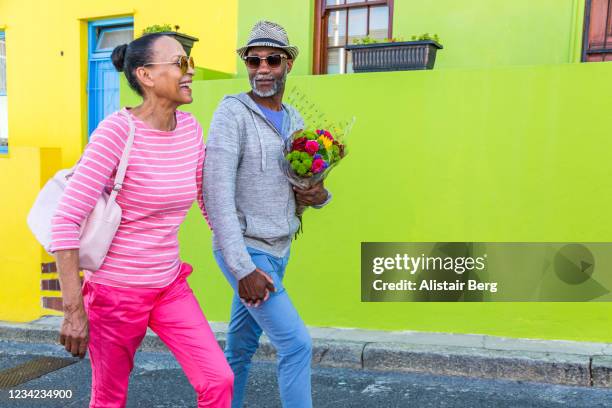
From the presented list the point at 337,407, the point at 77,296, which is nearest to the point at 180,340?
the point at 77,296

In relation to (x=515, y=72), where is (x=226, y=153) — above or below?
below

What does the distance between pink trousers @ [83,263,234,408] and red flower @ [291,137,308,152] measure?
838 mm

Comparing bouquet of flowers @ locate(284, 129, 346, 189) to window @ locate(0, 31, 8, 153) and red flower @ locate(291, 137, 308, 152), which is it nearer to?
red flower @ locate(291, 137, 308, 152)

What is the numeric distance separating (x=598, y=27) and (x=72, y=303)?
5.08 meters

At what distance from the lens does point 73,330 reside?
2.38m

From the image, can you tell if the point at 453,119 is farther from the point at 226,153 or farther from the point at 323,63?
the point at 226,153

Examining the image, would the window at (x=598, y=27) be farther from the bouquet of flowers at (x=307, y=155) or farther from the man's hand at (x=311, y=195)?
the man's hand at (x=311, y=195)

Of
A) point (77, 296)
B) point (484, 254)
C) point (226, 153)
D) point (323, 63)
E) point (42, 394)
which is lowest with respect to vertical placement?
point (42, 394)

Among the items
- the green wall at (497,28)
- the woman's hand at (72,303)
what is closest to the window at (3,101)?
the green wall at (497,28)

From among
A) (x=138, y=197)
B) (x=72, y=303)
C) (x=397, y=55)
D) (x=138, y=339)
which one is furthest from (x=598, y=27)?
(x=72, y=303)

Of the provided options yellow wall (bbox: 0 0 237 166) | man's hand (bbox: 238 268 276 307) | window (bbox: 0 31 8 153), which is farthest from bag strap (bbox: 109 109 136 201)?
window (bbox: 0 31 8 153)

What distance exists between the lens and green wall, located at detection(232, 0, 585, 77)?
555 centimetres

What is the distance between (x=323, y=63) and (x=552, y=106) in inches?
96.5

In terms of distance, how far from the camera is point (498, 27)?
5762 mm
